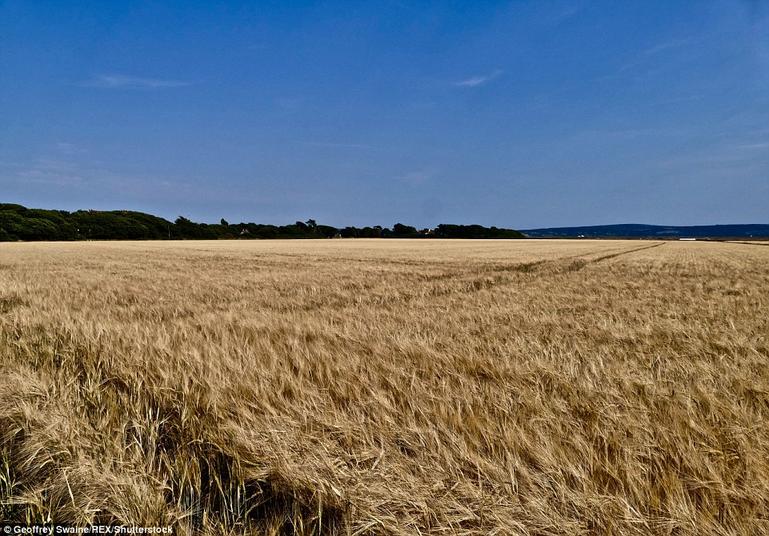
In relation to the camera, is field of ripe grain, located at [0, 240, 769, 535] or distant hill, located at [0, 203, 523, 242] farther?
distant hill, located at [0, 203, 523, 242]

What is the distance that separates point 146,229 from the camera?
10900 centimetres

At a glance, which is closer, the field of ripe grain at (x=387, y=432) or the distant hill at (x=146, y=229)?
the field of ripe grain at (x=387, y=432)

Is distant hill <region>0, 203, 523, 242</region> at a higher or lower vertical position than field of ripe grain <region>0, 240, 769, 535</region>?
higher

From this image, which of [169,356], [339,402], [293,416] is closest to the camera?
[293,416]

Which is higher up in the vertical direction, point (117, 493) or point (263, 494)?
point (117, 493)

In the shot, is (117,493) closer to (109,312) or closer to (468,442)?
(468,442)

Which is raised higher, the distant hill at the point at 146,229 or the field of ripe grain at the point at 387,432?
the distant hill at the point at 146,229

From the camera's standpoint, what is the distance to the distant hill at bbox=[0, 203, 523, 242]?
89.4m

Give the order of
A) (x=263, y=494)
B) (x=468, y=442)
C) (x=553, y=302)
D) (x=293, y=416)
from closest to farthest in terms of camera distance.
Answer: (x=263, y=494), (x=468, y=442), (x=293, y=416), (x=553, y=302)

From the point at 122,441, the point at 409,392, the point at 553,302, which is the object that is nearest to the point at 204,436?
the point at 122,441

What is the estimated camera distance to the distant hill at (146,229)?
89375mm

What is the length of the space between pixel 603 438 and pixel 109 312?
6641 mm

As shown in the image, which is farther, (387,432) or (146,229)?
(146,229)

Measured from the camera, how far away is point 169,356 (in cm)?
327
